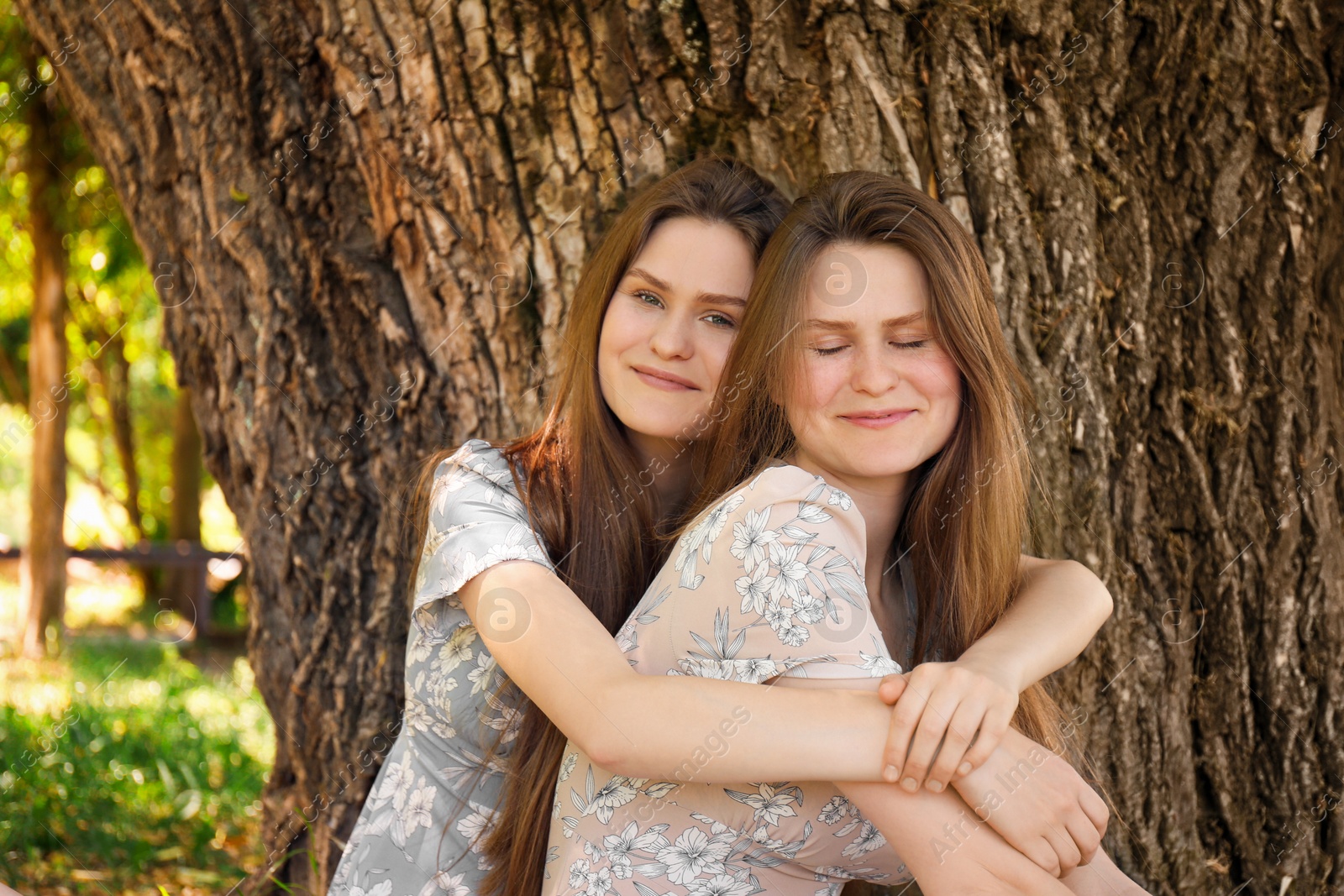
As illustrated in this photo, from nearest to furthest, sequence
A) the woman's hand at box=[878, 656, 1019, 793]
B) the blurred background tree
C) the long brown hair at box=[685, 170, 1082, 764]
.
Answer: the woman's hand at box=[878, 656, 1019, 793], the long brown hair at box=[685, 170, 1082, 764], the blurred background tree

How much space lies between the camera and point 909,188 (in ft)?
6.22

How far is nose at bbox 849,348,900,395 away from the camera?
177cm

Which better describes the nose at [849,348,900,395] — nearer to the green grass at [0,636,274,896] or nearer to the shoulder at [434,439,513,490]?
the shoulder at [434,439,513,490]

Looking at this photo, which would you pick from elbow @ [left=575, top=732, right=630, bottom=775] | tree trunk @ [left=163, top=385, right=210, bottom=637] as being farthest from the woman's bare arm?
tree trunk @ [left=163, top=385, right=210, bottom=637]

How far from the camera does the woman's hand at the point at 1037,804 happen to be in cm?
153

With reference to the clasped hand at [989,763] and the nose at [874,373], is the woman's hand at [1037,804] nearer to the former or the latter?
the clasped hand at [989,763]

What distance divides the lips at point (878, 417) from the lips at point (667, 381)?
0.42 metres

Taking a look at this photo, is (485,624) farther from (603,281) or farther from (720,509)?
(603,281)

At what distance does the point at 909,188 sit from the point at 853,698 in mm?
912

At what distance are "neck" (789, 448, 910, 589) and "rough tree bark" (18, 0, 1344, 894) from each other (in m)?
0.46

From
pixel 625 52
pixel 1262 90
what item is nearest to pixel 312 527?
pixel 625 52

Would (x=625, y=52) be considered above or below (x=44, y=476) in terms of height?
above

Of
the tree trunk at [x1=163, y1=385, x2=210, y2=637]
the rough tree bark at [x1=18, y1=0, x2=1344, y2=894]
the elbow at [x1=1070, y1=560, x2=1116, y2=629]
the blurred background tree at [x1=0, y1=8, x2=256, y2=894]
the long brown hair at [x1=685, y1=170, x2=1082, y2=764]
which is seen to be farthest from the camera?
the tree trunk at [x1=163, y1=385, x2=210, y2=637]

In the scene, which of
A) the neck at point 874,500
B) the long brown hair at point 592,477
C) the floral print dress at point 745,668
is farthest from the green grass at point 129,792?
the neck at point 874,500
